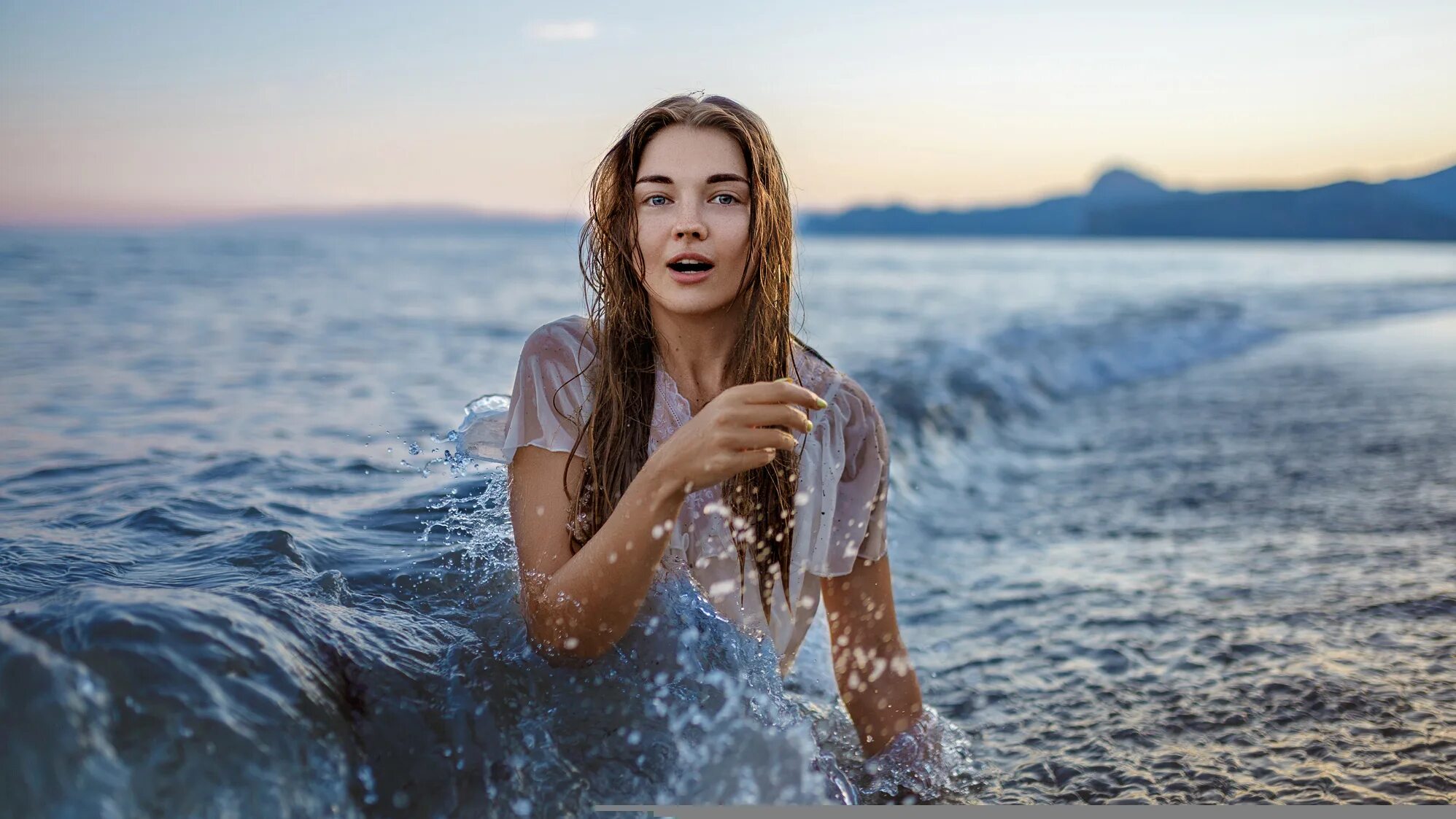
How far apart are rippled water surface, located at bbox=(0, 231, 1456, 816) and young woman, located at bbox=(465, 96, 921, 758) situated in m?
0.22

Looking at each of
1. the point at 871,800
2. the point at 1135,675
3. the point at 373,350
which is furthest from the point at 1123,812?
the point at 373,350

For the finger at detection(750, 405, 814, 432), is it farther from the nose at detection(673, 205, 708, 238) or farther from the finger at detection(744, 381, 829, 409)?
the nose at detection(673, 205, 708, 238)

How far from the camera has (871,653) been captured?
3133 millimetres

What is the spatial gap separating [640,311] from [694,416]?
0.49m

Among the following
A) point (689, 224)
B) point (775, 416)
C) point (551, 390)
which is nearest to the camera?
point (775, 416)

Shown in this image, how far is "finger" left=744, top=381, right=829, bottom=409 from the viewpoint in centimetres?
220

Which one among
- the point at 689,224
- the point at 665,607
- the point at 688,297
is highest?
the point at 689,224

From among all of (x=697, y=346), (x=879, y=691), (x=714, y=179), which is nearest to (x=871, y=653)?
(x=879, y=691)

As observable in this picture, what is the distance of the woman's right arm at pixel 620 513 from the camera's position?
7.25ft

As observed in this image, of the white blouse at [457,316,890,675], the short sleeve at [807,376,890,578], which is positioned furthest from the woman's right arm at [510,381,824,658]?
the short sleeve at [807,376,890,578]

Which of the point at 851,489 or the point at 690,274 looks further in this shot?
the point at 851,489

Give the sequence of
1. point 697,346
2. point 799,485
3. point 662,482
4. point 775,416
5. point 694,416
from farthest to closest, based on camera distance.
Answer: point 799,485, point 697,346, point 694,416, point 662,482, point 775,416

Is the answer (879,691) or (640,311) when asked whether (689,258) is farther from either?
(879,691)

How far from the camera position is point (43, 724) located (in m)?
2.02
